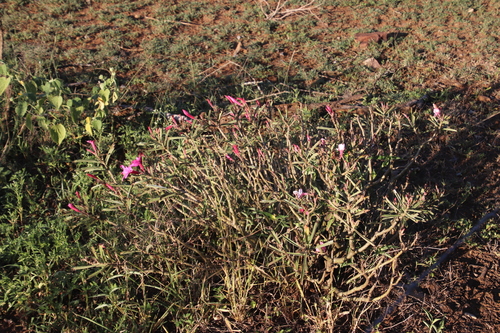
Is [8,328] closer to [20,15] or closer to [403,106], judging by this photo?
[403,106]

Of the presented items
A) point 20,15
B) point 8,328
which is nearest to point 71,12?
point 20,15

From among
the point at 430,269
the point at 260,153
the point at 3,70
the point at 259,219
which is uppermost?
the point at 3,70

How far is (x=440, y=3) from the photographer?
23.0 feet

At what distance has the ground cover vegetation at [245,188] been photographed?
2.33 metres

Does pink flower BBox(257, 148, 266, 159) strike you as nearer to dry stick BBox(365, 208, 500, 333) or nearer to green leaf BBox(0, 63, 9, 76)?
dry stick BBox(365, 208, 500, 333)

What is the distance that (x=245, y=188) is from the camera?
2.49m

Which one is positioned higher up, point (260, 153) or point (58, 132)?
point (260, 153)

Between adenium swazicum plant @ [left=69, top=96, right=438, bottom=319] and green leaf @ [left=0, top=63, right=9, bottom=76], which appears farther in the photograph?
green leaf @ [left=0, top=63, right=9, bottom=76]

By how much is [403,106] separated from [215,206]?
8.87ft

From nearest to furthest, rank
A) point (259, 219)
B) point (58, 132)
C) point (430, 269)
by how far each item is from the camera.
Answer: point (259, 219) → point (430, 269) → point (58, 132)

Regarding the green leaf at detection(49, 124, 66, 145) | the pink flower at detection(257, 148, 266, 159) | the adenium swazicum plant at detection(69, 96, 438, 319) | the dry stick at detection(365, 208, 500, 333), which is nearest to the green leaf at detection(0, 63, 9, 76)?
the green leaf at detection(49, 124, 66, 145)

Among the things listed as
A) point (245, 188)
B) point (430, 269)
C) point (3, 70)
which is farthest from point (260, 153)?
point (3, 70)

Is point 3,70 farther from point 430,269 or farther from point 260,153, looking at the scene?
point 430,269

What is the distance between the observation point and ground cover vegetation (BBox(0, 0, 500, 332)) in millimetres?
2326
